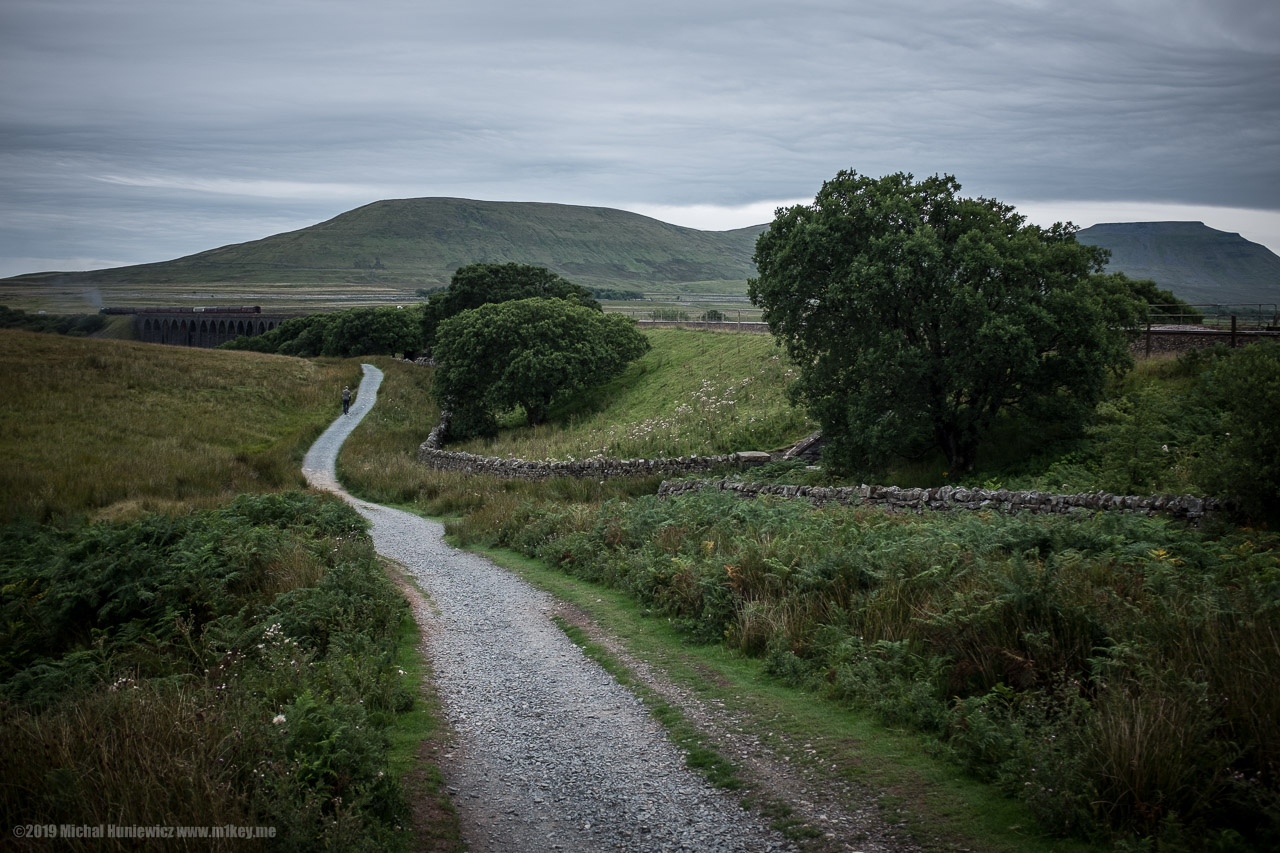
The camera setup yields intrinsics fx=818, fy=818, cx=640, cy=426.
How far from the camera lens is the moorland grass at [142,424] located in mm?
22688

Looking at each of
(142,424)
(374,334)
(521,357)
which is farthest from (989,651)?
(374,334)

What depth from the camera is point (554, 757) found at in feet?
23.3

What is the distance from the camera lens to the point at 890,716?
721 centimetres

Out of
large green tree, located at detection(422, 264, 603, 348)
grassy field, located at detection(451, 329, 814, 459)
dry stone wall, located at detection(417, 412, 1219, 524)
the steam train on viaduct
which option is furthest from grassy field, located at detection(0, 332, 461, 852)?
the steam train on viaduct

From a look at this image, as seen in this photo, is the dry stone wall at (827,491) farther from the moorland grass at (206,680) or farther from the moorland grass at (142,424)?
the moorland grass at (206,680)

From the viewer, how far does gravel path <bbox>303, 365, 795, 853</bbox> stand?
18.9ft

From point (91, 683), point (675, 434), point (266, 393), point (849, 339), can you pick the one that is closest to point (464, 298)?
point (266, 393)

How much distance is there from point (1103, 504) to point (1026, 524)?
5.92 meters

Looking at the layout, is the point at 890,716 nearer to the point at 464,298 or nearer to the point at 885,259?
the point at 885,259

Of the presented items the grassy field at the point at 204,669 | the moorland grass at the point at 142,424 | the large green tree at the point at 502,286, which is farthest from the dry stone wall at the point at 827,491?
the large green tree at the point at 502,286

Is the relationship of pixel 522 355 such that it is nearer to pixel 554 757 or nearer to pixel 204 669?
pixel 204 669

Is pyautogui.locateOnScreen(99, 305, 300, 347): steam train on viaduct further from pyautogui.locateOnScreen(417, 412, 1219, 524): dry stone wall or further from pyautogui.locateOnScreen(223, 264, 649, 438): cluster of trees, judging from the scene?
pyautogui.locateOnScreen(417, 412, 1219, 524): dry stone wall

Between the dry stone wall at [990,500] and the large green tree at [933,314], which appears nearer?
the dry stone wall at [990,500]

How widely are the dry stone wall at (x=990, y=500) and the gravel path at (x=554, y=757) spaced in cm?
836
